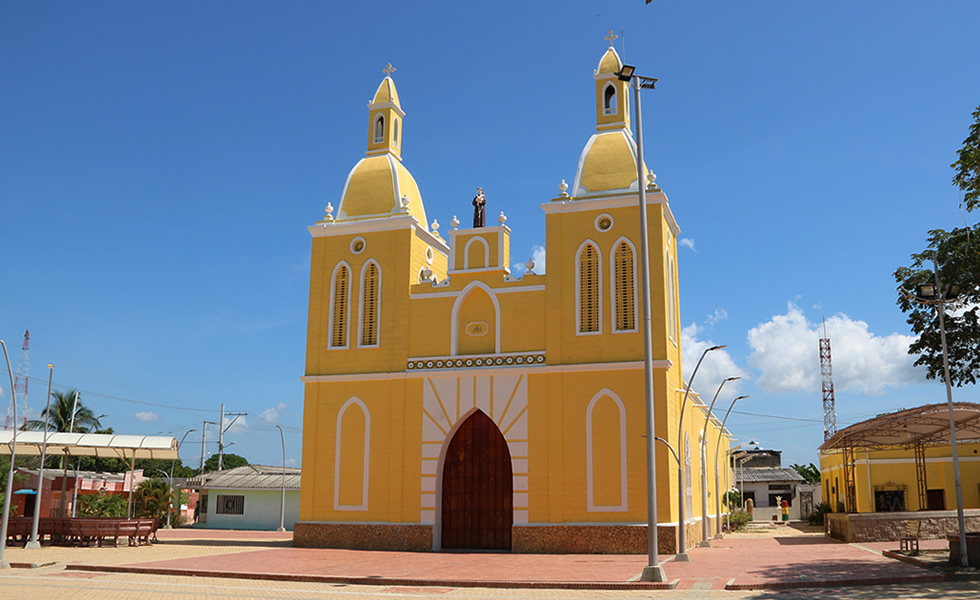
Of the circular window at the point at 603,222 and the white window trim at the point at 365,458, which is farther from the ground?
the circular window at the point at 603,222

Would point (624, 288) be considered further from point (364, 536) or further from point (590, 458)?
point (364, 536)

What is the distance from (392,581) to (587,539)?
870cm

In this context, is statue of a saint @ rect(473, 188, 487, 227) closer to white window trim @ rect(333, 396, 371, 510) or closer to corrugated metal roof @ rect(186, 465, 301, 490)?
white window trim @ rect(333, 396, 371, 510)

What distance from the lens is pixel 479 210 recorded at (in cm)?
2923

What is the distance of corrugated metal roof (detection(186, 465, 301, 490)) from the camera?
4497 centimetres

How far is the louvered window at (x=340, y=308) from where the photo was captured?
1137 inches

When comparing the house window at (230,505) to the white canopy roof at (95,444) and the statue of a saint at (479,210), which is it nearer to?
the white canopy roof at (95,444)

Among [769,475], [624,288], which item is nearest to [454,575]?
[624,288]

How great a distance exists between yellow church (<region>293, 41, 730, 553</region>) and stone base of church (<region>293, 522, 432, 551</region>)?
5cm

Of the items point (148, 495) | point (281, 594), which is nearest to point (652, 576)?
point (281, 594)

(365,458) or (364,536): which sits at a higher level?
(365,458)

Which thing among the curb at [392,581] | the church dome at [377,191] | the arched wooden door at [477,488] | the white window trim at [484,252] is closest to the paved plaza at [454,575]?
the curb at [392,581]

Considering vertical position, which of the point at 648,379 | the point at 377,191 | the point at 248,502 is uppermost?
the point at 377,191

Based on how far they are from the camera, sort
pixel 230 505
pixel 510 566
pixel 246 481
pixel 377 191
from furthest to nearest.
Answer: pixel 246 481 < pixel 230 505 < pixel 377 191 < pixel 510 566
